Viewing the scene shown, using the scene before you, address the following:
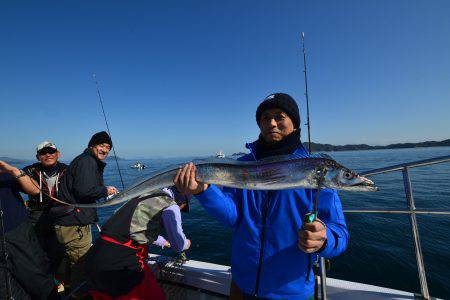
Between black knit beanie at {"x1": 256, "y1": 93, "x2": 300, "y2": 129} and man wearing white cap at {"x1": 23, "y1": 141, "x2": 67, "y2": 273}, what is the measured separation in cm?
540

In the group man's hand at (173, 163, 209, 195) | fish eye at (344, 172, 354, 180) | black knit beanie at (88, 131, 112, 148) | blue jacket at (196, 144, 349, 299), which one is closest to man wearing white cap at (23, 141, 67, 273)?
black knit beanie at (88, 131, 112, 148)

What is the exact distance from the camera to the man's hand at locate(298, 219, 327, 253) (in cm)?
191

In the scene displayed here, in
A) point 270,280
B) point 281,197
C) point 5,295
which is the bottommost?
point 5,295

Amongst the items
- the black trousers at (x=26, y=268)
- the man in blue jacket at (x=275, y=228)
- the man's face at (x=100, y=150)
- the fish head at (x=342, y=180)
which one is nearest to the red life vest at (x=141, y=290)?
the man in blue jacket at (x=275, y=228)

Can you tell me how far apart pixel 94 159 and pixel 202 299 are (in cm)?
386

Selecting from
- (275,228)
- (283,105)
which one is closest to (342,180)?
(275,228)

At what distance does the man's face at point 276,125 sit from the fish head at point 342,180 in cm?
66

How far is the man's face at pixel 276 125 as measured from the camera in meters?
2.70

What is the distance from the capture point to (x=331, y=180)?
2230mm

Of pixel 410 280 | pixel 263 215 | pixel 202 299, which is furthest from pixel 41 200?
pixel 410 280

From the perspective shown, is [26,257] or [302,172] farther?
[26,257]

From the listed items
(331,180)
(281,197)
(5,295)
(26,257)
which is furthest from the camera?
(26,257)

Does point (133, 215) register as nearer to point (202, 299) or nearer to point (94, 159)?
point (202, 299)

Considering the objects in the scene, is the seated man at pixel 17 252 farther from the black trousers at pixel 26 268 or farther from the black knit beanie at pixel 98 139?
the black knit beanie at pixel 98 139
